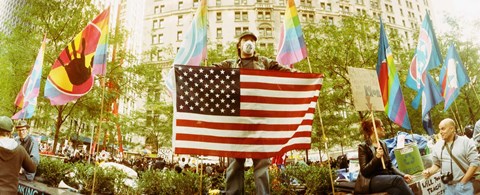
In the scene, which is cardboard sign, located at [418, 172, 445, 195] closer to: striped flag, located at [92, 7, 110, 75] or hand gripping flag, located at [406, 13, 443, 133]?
hand gripping flag, located at [406, 13, 443, 133]

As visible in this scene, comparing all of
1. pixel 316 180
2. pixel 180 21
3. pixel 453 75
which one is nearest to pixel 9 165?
pixel 316 180

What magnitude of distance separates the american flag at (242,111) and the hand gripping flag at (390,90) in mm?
3965

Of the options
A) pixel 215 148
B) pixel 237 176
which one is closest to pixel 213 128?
pixel 215 148

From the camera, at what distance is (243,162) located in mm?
4539

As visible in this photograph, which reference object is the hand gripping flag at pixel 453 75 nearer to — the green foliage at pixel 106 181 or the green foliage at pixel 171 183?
the green foliage at pixel 171 183

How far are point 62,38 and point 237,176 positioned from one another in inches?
609

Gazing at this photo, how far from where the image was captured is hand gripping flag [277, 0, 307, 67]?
7289mm

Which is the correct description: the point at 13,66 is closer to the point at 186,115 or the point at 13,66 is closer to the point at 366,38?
the point at 186,115

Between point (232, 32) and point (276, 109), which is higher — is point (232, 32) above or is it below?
above

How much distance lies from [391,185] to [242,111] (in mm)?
2315

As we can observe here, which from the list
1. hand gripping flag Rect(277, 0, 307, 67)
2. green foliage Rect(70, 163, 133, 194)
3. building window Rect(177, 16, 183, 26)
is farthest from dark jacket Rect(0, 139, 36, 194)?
building window Rect(177, 16, 183, 26)

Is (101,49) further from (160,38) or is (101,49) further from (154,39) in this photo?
(154,39)

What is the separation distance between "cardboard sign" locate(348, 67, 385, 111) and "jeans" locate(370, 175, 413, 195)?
1.08 meters

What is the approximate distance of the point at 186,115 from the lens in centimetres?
461
